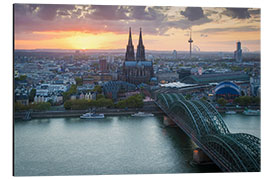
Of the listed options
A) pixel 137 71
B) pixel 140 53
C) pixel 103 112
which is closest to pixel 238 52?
pixel 103 112

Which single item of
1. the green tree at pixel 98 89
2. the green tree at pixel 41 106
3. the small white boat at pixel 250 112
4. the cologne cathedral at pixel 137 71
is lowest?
the small white boat at pixel 250 112

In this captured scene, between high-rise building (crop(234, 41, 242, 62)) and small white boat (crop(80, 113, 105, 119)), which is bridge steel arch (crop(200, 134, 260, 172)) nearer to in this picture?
high-rise building (crop(234, 41, 242, 62))

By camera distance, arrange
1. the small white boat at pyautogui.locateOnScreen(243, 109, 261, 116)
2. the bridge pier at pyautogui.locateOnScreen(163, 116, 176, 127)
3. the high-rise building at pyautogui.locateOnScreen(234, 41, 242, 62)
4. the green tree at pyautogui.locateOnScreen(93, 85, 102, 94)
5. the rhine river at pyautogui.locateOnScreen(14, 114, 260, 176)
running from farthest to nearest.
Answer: the green tree at pyautogui.locateOnScreen(93, 85, 102, 94) < the small white boat at pyautogui.locateOnScreen(243, 109, 261, 116) < the bridge pier at pyautogui.locateOnScreen(163, 116, 176, 127) < the high-rise building at pyautogui.locateOnScreen(234, 41, 242, 62) < the rhine river at pyautogui.locateOnScreen(14, 114, 260, 176)

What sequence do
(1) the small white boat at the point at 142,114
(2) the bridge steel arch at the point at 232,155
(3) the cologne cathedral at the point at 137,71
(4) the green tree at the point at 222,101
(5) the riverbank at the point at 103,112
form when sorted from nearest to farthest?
(2) the bridge steel arch at the point at 232,155 → (5) the riverbank at the point at 103,112 → (1) the small white boat at the point at 142,114 → (4) the green tree at the point at 222,101 → (3) the cologne cathedral at the point at 137,71

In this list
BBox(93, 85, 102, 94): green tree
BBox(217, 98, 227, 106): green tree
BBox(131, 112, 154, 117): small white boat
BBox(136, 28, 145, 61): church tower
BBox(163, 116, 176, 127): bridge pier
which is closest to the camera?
BBox(163, 116, 176, 127): bridge pier

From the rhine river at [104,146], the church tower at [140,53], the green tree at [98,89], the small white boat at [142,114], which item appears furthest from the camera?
the church tower at [140,53]

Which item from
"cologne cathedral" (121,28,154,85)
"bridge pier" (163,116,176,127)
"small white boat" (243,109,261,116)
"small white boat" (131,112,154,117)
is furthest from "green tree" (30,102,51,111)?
"cologne cathedral" (121,28,154,85)

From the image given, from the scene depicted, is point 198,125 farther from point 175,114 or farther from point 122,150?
point 175,114

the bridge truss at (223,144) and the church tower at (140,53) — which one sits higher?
the church tower at (140,53)

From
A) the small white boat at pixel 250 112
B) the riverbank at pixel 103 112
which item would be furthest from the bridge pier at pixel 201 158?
the riverbank at pixel 103 112

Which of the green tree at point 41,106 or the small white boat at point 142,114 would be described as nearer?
the green tree at point 41,106

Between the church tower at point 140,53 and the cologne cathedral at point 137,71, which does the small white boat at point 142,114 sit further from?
the cologne cathedral at point 137,71
